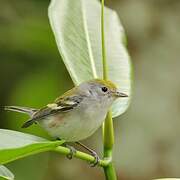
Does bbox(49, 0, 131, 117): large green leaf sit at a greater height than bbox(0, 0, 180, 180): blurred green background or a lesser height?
greater

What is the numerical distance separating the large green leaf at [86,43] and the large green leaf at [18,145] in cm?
29

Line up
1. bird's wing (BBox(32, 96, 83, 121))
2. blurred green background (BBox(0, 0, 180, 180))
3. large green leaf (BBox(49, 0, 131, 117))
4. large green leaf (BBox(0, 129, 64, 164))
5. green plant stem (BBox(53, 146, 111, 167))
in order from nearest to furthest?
large green leaf (BBox(0, 129, 64, 164)) → green plant stem (BBox(53, 146, 111, 167)) → large green leaf (BBox(49, 0, 131, 117)) → bird's wing (BBox(32, 96, 83, 121)) → blurred green background (BBox(0, 0, 180, 180))

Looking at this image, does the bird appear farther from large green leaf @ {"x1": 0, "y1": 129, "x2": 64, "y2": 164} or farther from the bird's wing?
large green leaf @ {"x1": 0, "y1": 129, "x2": 64, "y2": 164}

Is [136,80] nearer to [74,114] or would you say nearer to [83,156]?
[74,114]

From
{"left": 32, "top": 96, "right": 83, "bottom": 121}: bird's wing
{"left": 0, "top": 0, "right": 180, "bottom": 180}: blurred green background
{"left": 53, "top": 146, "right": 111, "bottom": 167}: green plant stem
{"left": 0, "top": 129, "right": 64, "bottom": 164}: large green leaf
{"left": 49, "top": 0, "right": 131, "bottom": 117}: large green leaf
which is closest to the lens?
{"left": 0, "top": 129, "right": 64, "bottom": 164}: large green leaf

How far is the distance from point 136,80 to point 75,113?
5.15 feet

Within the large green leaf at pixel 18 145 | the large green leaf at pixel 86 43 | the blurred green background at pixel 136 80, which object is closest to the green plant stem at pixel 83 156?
the large green leaf at pixel 18 145

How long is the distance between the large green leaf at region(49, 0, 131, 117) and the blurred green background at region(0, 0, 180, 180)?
141 centimetres

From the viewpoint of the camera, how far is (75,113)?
69.2 inches

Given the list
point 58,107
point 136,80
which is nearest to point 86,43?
point 58,107

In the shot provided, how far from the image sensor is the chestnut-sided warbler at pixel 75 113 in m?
1.65

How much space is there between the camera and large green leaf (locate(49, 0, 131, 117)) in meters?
1.28

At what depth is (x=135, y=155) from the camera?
3.09 meters

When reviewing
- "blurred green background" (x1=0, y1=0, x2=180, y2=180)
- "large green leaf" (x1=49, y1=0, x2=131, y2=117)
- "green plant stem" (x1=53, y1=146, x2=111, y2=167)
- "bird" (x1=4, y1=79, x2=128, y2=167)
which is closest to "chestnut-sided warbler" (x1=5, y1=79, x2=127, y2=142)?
"bird" (x1=4, y1=79, x2=128, y2=167)
